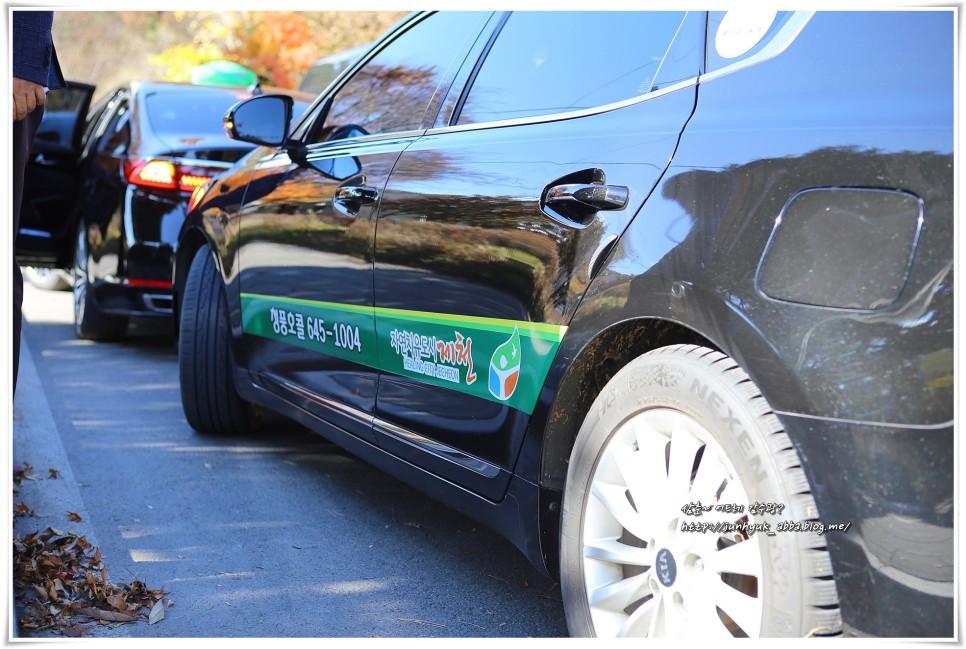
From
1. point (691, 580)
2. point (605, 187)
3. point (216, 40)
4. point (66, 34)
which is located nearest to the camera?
point (691, 580)

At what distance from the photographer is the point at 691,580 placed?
190 cm

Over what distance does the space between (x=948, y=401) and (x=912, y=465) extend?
11 centimetres

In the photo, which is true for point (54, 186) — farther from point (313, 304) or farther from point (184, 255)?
point (313, 304)

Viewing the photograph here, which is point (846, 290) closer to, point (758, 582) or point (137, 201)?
point (758, 582)

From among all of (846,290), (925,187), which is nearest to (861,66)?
(925,187)

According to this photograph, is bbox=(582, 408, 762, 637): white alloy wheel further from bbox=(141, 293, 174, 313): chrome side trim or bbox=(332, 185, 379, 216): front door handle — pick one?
bbox=(141, 293, 174, 313): chrome side trim

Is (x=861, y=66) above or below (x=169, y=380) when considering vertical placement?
above

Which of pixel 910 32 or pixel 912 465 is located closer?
pixel 912 465

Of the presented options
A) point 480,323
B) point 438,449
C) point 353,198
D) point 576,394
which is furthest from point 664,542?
point 353,198

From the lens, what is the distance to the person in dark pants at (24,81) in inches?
101

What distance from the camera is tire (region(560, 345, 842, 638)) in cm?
169

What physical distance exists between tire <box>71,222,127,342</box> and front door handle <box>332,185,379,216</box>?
13.1 feet

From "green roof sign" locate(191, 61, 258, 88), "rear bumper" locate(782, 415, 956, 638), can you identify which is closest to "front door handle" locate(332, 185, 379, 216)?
"rear bumper" locate(782, 415, 956, 638)

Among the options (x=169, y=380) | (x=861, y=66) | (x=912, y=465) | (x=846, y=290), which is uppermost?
(x=861, y=66)
